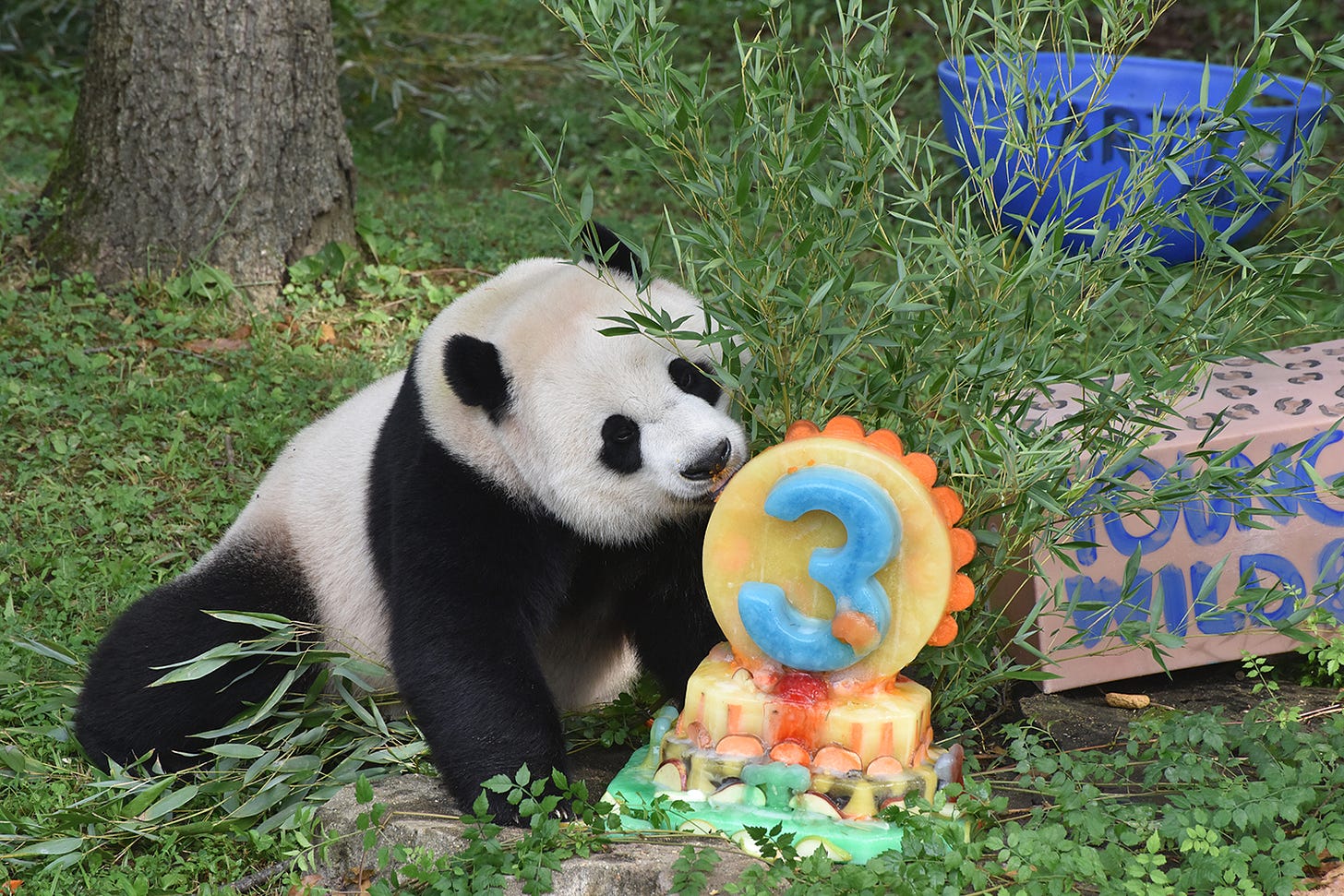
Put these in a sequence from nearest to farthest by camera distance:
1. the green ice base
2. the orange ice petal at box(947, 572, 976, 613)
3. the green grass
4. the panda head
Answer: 1. the green ice base
2. the orange ice petal at box(947, 572, 976, 613)
3. the panda head
4. the green grass

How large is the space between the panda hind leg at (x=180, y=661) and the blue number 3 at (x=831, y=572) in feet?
3.90

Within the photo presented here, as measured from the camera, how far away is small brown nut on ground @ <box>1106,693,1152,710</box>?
304 centimetres

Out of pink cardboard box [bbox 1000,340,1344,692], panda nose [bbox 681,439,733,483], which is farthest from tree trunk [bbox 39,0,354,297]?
pink cardboard box [bbox 1000,340,1344,692]

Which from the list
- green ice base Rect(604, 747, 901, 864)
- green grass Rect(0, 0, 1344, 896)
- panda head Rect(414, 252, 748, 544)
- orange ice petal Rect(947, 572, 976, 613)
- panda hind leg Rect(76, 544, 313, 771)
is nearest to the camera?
green ice base Rect(604, 747, 901, 864)

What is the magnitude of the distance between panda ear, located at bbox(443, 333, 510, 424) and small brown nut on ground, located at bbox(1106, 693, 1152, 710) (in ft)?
5.05

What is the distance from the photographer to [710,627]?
2.95 meters

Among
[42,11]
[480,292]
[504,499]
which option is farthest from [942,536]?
[42,11]

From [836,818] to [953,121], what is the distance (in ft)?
11.3

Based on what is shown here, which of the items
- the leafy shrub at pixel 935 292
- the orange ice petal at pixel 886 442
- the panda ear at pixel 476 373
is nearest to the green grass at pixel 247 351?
the leafy shrub at pixel 935 292

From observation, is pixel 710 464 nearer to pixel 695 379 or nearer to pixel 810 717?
pixel 695 379

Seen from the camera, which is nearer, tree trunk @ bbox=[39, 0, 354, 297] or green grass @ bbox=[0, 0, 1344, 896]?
green grass @ bbox=[0, 0, 1344, 896]

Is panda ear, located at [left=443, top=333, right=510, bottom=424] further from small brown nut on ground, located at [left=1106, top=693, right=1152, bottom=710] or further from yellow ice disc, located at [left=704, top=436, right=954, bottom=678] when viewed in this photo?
small brown nut on ground, located at [left=1106, top=693, right=1152, bottom=710]

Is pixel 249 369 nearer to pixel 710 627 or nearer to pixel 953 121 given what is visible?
pixel 710 627

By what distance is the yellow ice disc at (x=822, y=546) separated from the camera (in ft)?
7.99
